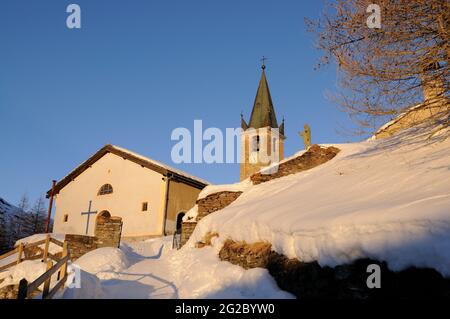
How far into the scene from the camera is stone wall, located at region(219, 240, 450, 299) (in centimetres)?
420

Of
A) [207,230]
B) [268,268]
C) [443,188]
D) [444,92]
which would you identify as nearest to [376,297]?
[443,188]

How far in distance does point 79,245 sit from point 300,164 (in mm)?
8594

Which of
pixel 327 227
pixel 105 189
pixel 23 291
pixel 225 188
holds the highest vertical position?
pixel 105 189

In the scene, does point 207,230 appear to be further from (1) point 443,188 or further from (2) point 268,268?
(1) point 443,188

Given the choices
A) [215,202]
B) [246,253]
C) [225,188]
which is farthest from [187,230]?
[246,253]

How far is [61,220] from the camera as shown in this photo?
23594mm

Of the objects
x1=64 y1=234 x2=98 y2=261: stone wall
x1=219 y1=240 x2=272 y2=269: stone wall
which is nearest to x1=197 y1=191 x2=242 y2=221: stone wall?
x1=64 y1=234 x2=98 y2=261: stone wall

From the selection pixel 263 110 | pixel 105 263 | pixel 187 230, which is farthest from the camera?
pixel 263 110

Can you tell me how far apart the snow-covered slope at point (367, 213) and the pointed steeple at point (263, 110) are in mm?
23151

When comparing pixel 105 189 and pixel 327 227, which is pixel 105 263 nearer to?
pixel 327 227

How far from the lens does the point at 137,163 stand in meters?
21.6

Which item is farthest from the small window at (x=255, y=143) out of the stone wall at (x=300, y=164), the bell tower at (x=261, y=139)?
the stone wall at (x=300, y=164)

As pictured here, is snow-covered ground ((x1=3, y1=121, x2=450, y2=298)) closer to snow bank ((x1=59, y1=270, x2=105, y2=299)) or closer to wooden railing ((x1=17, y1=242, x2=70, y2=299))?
snow bank ((x1=59, y1=270, x2=105, y2=299))

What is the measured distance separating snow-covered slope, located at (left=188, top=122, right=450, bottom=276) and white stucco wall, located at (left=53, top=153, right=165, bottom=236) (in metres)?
8.50
